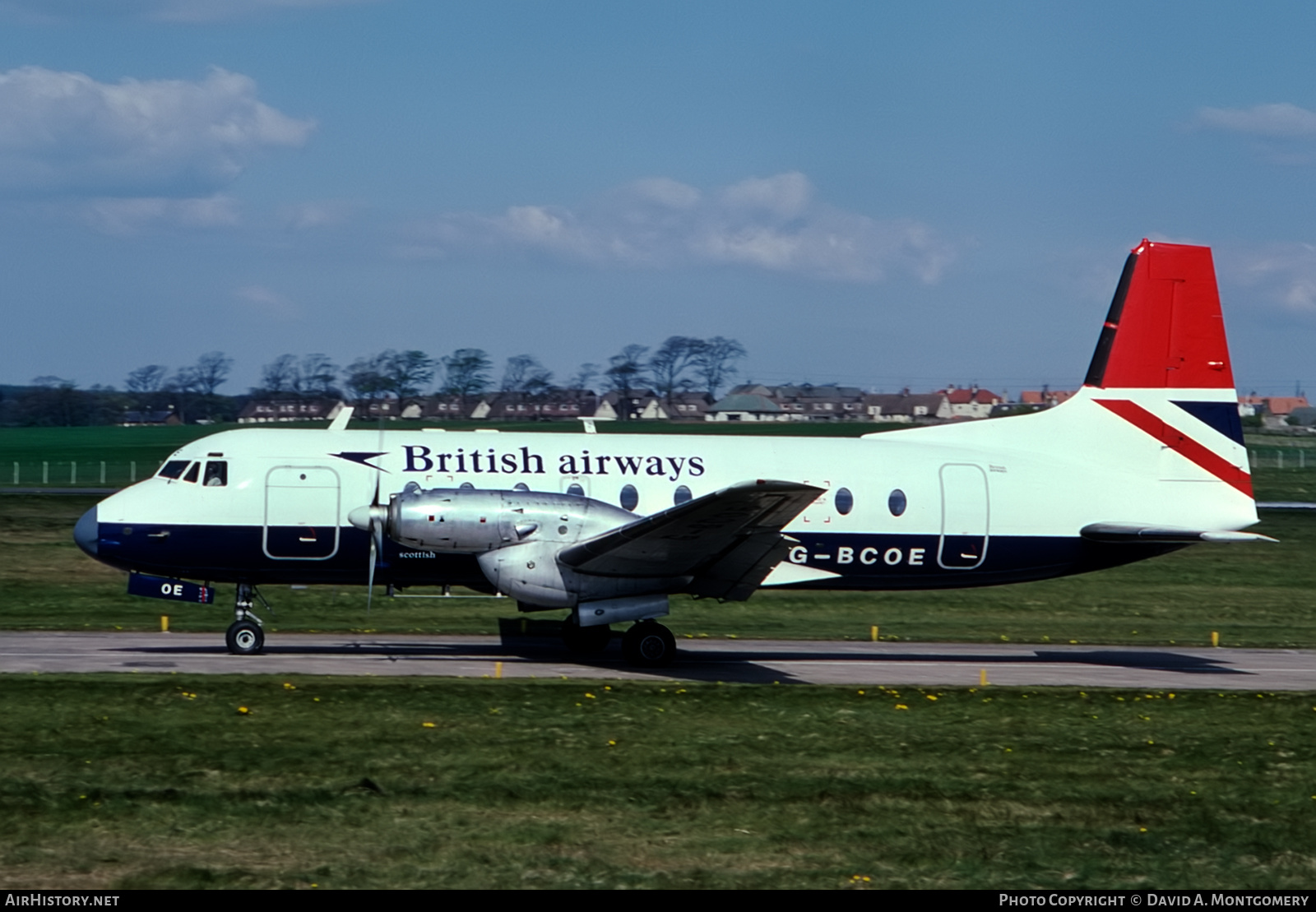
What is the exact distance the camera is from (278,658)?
741 inches

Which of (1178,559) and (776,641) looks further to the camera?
(1178,559)

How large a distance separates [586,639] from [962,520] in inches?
244

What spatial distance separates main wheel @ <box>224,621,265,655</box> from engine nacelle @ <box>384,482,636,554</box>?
2933mm

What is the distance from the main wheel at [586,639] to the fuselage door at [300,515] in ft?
12.7

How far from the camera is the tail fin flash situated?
21531 mm

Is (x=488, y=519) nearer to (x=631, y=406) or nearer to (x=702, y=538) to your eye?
(x=702, y=538)

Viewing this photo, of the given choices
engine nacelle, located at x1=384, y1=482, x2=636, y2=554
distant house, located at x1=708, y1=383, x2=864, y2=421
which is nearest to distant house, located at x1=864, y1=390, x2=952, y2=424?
distant house, located at x1=708, y1=383, x2=864, y2=421

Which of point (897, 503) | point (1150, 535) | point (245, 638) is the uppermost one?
point (897, 503)

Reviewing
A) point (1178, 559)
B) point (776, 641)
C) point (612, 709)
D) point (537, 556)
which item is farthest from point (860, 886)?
point (1178, 559)

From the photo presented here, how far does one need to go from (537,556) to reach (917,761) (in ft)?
22.2


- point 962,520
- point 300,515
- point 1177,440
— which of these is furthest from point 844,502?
point 300,515

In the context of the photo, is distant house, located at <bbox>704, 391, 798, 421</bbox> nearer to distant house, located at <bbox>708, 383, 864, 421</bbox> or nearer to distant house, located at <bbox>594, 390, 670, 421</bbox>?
distant house, located at <bbox>708, 383, 864, 421</bbox>

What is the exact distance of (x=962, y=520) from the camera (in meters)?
20.5

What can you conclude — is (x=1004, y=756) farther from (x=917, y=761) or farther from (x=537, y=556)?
(x=537, y=556)
